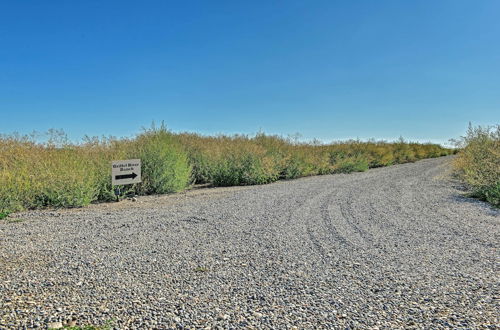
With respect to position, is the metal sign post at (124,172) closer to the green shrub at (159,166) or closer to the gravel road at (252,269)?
the gravel road at (252,269)

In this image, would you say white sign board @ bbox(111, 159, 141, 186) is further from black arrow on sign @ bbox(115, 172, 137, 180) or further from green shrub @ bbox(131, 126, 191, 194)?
green shrub @ bbox(131, 126, 191, 194)

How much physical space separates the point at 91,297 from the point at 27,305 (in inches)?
22.1

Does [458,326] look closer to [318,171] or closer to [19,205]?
[19,205]

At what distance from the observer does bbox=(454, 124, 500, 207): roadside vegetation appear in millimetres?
10164

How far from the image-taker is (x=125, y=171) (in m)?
9.75

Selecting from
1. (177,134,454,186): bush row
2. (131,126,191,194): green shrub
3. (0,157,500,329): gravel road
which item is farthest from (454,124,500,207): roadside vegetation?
(131,126,191,194): green shrub

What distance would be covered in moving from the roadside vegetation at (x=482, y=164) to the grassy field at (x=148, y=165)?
7149 mm

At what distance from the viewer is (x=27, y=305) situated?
323 cm

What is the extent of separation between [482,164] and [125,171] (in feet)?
41.0

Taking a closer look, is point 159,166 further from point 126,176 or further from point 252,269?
point 252,269

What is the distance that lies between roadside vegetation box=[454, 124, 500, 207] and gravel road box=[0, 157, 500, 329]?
2318mm

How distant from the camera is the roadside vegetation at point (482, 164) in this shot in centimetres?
1016

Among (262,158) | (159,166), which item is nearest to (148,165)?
(159,166)

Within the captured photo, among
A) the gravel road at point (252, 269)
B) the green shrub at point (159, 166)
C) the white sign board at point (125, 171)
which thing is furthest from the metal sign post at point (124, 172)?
the green shrub at point (159, 166)
